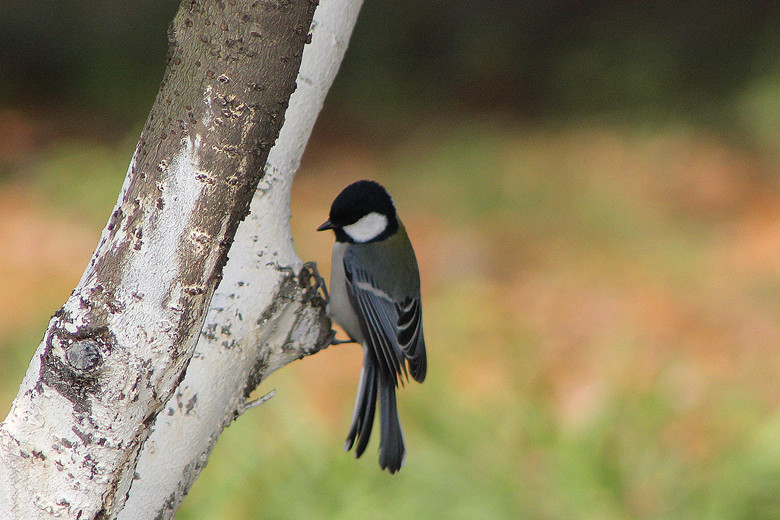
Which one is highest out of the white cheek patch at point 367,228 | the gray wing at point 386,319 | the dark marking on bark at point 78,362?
the white cheek patch at point 367,228

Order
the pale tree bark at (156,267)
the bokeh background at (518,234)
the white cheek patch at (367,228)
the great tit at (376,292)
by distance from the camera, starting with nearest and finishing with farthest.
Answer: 1. the pale tree bark at (156,267)
2. the great tit at (376,292)
3. the white cheek patch at (367,228)
4. the bokeh background at (518,234)

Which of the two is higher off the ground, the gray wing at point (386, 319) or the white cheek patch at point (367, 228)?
the white cheek patch at point (367, 228)

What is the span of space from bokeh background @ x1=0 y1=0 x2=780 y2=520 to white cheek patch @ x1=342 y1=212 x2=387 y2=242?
96 cm

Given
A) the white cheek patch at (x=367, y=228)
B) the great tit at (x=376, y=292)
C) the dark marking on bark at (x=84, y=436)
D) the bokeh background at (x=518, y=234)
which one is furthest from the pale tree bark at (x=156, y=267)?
the bokeh background at (x=518, y=234)

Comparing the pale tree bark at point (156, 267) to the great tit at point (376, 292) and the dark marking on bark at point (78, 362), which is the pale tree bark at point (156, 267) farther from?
the great tit at point (376, 292)

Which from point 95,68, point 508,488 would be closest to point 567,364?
point 508,488

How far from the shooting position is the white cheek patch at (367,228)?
2.01m

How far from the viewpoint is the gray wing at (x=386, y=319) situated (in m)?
1.96

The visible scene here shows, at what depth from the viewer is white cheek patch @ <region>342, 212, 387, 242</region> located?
2.01 m

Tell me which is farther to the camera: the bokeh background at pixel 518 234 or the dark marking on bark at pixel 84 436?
the bokeh background at pixel 518 234

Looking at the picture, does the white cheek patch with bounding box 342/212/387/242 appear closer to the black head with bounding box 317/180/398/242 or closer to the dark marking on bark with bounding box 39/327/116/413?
the black head with bounding box 317/180/398/242

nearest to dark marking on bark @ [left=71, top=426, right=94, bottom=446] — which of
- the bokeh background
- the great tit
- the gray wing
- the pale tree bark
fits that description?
the pale tree bark

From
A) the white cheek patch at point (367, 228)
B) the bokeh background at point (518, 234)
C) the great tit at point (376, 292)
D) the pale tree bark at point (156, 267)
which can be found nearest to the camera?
the pale tree bark at point (156, 267)

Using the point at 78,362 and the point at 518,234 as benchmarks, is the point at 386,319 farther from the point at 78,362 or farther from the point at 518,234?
the point at 518,234
